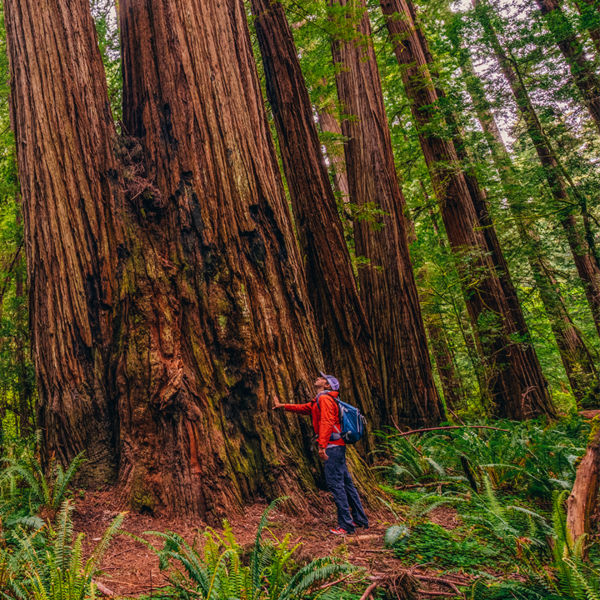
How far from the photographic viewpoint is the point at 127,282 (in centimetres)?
422

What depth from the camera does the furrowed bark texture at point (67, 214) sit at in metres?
4.12

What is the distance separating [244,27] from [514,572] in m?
6.06

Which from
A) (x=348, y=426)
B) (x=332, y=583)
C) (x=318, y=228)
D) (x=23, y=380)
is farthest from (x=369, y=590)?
(x=23, y=380)

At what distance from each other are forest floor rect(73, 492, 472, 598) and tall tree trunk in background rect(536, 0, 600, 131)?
31.2 feet

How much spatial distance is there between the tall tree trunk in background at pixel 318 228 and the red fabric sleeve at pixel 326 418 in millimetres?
2050

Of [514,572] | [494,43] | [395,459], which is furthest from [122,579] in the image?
[494,43]

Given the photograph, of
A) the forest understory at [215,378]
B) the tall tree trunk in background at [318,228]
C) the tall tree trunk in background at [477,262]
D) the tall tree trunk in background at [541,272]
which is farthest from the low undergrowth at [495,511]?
the tall tree trunk in background at [541,272]

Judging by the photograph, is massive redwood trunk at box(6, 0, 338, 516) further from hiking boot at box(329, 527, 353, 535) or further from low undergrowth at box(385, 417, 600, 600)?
low undergrowth at box(385, 417, 600, 600)

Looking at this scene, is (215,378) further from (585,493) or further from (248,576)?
(585,493)

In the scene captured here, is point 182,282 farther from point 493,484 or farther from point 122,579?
point 493,484

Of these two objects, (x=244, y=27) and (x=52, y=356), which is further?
(x=244, y=27)

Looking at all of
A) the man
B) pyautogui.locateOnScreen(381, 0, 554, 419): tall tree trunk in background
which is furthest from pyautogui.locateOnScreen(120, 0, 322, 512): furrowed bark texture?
pyautogui.locateOnScreen(381, 0, 554, 419): tall tree trunk in background

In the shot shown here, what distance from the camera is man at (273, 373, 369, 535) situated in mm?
3756

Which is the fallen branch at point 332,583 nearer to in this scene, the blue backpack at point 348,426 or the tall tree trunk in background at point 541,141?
the blue backpack at point 348,426
